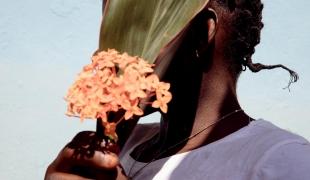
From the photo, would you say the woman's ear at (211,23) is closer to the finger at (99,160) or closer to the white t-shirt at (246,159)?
the white t-shirt at (246,159)

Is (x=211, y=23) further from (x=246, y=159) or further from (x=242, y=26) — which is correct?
(x=246, y=159)

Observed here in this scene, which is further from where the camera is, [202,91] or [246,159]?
[202,91]

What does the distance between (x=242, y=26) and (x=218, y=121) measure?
A: 0.19 meters

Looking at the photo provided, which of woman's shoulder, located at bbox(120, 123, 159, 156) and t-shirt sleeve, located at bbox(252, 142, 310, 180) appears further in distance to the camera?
woman's shoulder, located at bbox(120, 123, 159, 156)

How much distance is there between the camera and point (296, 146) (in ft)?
2.87

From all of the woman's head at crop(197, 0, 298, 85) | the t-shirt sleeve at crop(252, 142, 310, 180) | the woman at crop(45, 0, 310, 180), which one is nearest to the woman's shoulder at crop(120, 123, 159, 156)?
the woman at crop(45, 0, 310, 180)

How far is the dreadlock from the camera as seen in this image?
99 cm

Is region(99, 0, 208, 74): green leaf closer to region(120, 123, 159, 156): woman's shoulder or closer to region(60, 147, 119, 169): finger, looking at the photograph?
region(60, 147, 119, 169): finger

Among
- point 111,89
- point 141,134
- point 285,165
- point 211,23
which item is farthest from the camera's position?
point 141,134

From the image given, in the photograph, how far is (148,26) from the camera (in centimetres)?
85

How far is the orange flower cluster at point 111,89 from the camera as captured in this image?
712 mm

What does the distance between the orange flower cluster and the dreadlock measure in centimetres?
29

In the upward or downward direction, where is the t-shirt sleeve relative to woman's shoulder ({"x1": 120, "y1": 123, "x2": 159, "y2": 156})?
upward

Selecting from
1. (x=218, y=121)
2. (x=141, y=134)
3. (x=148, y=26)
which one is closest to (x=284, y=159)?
(x=218, y=121)
